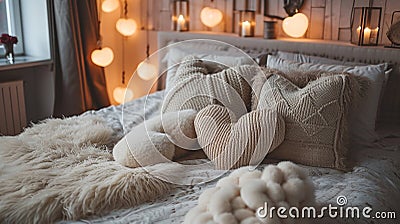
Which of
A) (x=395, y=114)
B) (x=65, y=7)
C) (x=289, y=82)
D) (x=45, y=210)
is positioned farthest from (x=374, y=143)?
(x=65, y=7)

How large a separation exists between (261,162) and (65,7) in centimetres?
188

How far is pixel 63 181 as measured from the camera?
143 centimetres

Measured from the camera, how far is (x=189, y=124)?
179cm

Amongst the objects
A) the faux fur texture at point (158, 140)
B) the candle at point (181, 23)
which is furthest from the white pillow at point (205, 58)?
the faux fur texture at point (158, 140)

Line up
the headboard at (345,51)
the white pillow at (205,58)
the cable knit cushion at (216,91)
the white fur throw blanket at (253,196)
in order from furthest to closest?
the white pillow at (205,58)
the headboard at (345,51)
the cable knit cushion at (216,91)
the white fur throw blanket at (253,196)

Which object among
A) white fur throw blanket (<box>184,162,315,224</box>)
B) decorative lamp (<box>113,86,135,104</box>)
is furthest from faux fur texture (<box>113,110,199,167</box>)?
decorative lamp (<box>113,86,135,104</box>)

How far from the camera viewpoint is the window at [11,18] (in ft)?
9.55

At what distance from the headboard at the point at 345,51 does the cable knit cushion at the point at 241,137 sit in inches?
34.5

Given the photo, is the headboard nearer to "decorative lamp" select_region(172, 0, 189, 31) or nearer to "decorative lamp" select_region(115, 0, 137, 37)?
"decorative lamp" select_region(172, 0, 189, 31)

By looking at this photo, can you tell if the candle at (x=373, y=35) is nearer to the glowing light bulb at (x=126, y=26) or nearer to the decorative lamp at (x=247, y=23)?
the decorative lamp at (x=247, y=23)

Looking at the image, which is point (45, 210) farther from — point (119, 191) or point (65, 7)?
point (65, 7)

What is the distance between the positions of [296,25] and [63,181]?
179cm

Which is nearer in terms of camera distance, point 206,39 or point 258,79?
point 258,79

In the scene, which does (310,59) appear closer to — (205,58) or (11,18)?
(205,58)
